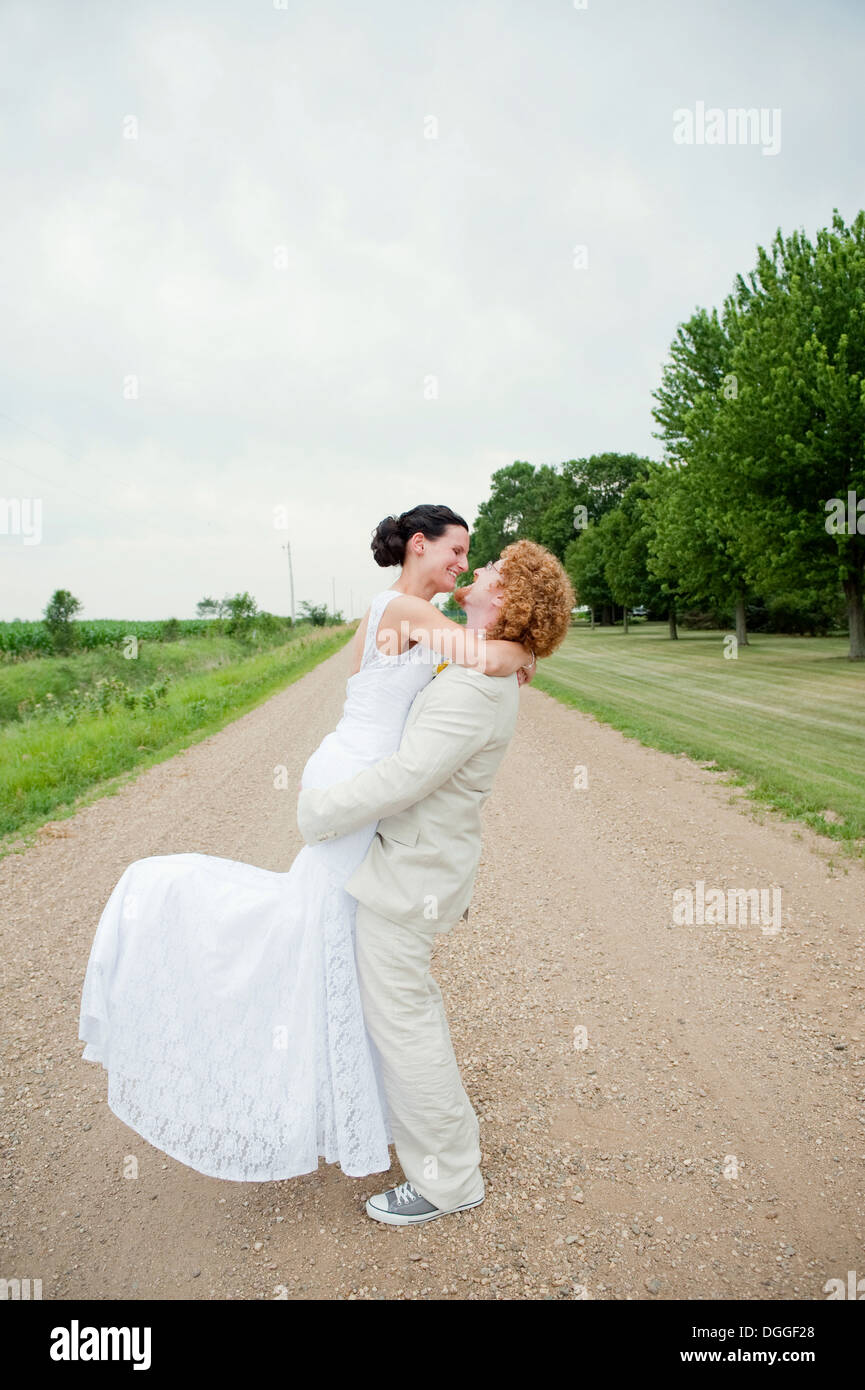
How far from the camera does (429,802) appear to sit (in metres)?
2.70

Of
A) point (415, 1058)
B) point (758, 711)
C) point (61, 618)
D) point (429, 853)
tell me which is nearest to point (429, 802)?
point (429, 853)

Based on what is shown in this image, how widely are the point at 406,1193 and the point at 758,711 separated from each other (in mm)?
13896

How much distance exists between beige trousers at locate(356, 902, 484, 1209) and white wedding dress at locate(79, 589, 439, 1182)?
7 cm

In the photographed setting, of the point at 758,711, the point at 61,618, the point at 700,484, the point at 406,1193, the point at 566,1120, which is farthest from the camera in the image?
the point at 61,618

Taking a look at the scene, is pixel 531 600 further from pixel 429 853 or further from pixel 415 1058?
pixel 415 1058

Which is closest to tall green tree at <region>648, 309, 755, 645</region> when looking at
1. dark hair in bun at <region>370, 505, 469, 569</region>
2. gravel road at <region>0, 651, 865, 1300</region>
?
gravel road at <region>0, 651, 865, 1300</region>

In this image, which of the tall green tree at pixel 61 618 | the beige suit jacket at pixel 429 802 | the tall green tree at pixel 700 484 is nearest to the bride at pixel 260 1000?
the beige suit jacket at pixel 429 802

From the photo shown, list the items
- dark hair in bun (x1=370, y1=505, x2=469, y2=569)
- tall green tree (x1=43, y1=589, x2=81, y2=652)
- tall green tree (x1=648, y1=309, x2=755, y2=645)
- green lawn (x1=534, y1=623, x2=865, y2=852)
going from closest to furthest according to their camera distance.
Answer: dark hair in bun (x1=370, y1=505, x2=469, y2=569) < green lawn (x1=534, y1=623, x2=865, y2=852) < tall green tree (x1=648, y1=309, x2=755, y2=645) < tall green tree (x1=43, y1=589, x2=81, y2=652)

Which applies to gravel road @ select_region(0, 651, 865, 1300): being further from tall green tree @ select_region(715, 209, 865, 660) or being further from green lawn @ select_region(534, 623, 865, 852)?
tall green tree @ select_region(715, 209, 865, 660)

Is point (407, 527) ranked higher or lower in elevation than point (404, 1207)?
higher

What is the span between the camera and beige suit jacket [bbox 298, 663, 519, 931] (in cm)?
253

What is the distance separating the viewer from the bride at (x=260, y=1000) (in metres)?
2.72

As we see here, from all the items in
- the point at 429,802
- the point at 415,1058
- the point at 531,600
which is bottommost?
the point at 415,1058

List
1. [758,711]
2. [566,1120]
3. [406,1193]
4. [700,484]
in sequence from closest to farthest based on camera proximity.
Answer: [406,1193], [566,1120], [758,711], [700,484]
